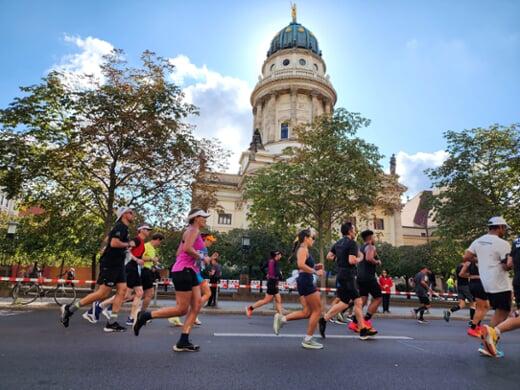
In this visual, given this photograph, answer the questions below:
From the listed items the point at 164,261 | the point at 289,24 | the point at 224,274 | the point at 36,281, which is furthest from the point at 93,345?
the point at 289,24

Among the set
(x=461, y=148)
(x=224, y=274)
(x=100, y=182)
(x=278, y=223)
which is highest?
(x=461, y=148)

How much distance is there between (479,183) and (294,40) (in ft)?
166

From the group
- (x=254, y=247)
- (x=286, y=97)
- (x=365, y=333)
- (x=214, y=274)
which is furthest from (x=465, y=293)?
(x=286, y=97)

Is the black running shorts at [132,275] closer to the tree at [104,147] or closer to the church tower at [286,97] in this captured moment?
the tree at [104,147]

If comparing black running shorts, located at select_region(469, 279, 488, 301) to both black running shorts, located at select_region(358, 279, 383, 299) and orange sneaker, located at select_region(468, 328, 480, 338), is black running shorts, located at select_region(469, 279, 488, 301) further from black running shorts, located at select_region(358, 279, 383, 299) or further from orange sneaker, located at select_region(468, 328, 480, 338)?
black running shorts, located at select_region(358, 279, 383, 299)

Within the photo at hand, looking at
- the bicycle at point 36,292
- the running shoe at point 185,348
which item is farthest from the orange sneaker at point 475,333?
the bicycle at point 36,292

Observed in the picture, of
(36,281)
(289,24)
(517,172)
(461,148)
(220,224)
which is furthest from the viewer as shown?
(289,24)

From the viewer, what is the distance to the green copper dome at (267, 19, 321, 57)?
64.5 m

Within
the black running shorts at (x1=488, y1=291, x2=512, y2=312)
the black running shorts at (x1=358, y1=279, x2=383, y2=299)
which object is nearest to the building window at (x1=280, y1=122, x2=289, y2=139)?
the black running shorts at (x1=358, y1=279, x2=383, y2=299)

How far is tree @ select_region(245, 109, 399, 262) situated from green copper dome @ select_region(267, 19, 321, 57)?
49.9 m

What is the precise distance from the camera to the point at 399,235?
57031 millimetres

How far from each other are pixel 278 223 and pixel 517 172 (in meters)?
14.3

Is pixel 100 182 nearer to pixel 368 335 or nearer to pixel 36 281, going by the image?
pixel 36 281

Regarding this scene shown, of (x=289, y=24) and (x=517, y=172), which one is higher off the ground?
(x=289, y=24)
